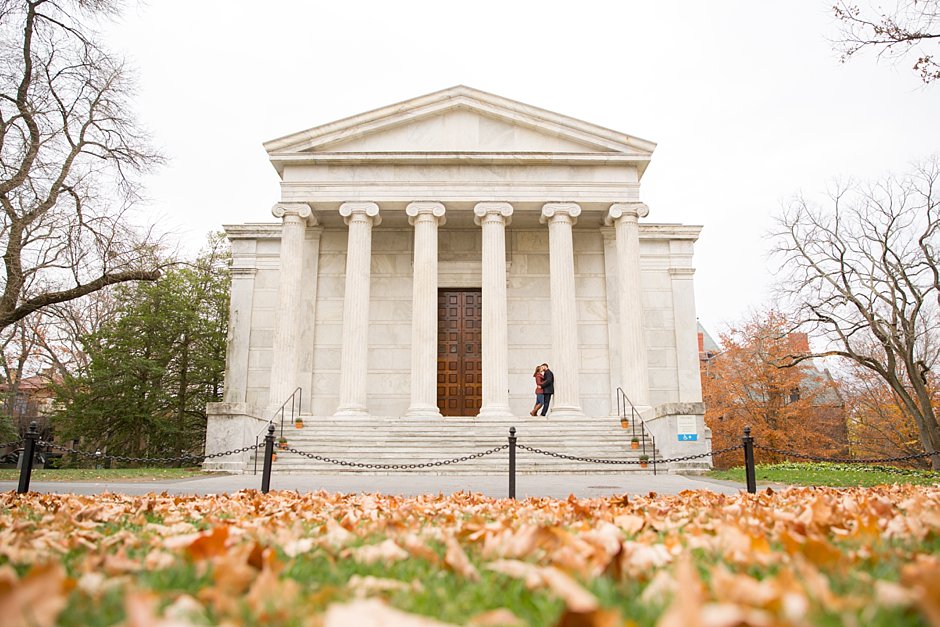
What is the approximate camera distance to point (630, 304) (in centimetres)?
2552

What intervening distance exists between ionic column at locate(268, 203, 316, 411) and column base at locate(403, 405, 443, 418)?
4526mm

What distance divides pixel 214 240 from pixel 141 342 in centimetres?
1084

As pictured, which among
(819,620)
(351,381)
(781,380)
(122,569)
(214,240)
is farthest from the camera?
(781,380)

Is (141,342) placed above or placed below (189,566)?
above

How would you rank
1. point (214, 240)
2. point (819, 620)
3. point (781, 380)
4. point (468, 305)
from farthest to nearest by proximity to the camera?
point (781, 380), point (214, 240), point (468, 305), point (819, 620)

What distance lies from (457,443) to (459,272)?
963cm

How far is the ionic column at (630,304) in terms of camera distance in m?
24.9

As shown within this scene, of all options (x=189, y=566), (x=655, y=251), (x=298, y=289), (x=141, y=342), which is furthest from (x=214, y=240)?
(x=189, y=566)

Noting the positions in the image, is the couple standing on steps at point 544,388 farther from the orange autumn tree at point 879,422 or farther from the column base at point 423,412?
the orange autumn tree at point 879,422

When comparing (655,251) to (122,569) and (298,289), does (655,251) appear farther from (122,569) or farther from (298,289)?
(122,569)

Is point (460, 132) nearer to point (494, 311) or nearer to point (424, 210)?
point (424, 210)

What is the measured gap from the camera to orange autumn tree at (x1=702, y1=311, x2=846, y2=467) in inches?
1768

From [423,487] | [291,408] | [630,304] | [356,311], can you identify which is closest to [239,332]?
[291,408]

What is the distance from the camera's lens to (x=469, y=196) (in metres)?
26.2
